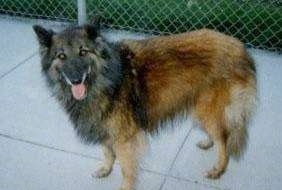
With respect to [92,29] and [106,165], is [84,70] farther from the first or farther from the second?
[106,165]

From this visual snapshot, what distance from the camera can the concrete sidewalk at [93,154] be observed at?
389cm

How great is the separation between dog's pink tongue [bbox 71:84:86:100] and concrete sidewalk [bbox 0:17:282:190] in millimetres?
883

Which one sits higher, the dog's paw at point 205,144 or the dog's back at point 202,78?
the dog's back at point 202,78

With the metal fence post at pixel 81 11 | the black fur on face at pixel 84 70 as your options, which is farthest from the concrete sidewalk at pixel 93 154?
the metal fence post at pixel 81 11

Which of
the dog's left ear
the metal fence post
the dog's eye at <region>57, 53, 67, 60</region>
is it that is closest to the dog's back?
the dog's left ear

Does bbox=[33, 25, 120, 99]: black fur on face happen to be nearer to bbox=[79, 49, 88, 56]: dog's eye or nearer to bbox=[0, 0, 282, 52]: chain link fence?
bbox=[79, 49, 88, 56]: dog's eye

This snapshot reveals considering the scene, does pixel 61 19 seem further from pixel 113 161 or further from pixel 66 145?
pixel 113 161

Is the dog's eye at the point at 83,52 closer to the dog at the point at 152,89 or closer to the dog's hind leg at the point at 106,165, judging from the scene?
the dog at the point at 152,89

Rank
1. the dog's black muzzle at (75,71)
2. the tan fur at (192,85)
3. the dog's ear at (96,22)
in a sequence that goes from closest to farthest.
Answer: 1. the dog's black muzzle at (75,71)
2. the dog's ear at (96,22)
3. the tan fur at (192,85)

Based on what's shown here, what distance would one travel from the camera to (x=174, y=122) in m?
4.00

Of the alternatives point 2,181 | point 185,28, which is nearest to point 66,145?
point 2,181

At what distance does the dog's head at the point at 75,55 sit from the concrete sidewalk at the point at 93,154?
0.99 metres

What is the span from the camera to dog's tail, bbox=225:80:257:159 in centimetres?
364

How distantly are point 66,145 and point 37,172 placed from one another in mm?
450
